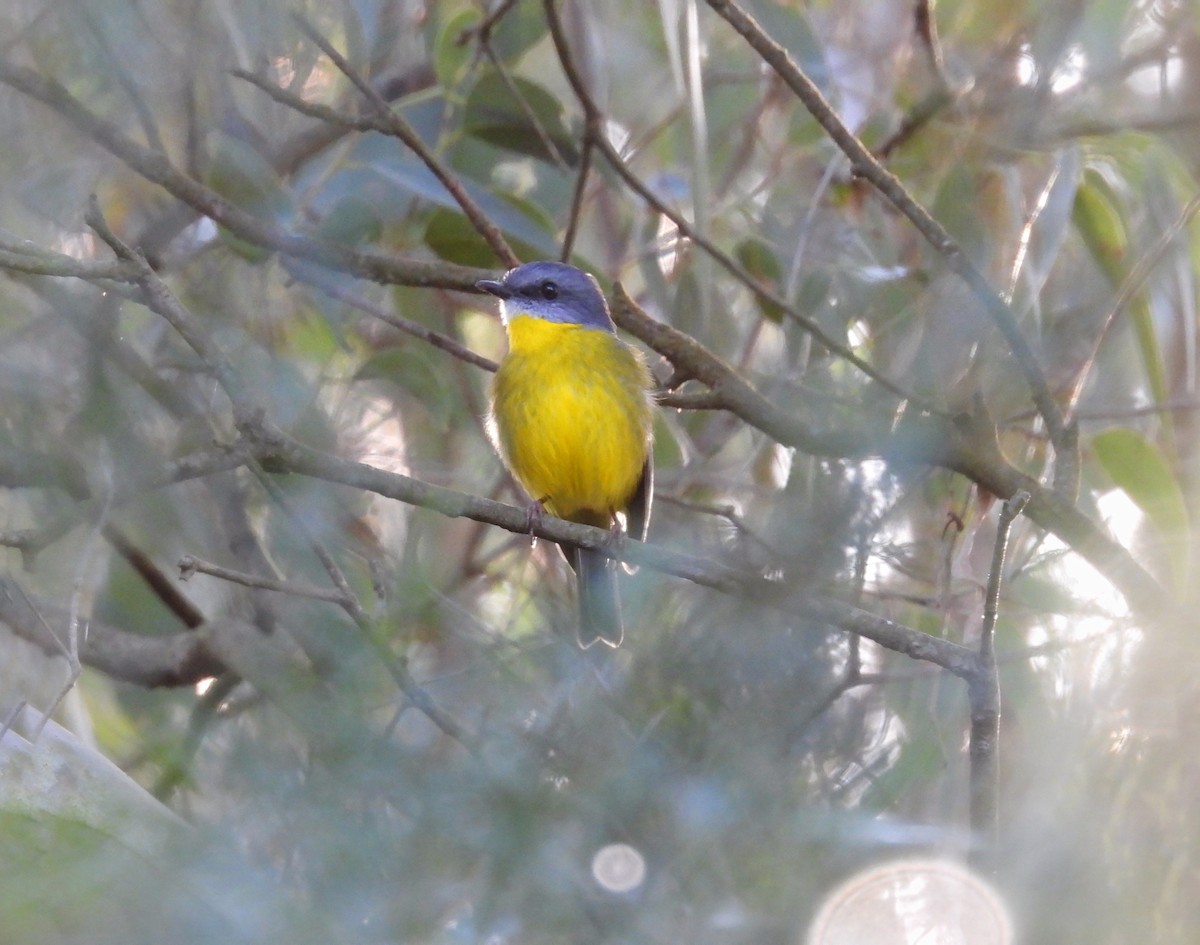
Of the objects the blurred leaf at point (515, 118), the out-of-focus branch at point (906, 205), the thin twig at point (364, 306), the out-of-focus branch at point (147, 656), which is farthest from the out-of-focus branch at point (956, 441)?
the out-of-focus branch at point (147, 656)

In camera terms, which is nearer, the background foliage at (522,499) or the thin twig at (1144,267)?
the background foliage at (522,499)

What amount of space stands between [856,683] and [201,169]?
2291 mm

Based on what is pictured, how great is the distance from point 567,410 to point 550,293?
1.16 ft

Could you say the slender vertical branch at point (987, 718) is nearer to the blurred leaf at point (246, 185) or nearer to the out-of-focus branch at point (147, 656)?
the out-of-focus branch at point (147, 656)

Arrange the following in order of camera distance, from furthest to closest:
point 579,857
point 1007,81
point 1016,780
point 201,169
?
1. point 1007,81
2. point 201,169
3. point 1016,780
4. point 579,857

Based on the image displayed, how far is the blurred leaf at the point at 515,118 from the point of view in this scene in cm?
397

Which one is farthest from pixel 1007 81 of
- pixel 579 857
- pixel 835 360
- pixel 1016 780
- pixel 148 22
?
pixel 579 857

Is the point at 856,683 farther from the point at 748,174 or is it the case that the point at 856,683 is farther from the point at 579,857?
the point at 748,174

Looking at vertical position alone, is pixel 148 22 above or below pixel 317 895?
above

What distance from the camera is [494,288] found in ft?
12.5

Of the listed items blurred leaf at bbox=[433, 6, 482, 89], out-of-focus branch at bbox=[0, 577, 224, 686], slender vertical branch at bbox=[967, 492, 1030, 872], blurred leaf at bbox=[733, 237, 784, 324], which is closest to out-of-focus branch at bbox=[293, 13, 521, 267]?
blurred leaf at bbox=[433, 6, 482, 89]

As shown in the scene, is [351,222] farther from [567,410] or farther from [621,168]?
[567,410]

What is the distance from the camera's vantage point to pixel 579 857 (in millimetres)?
1438

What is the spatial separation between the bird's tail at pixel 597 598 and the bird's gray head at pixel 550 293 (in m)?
0.66
